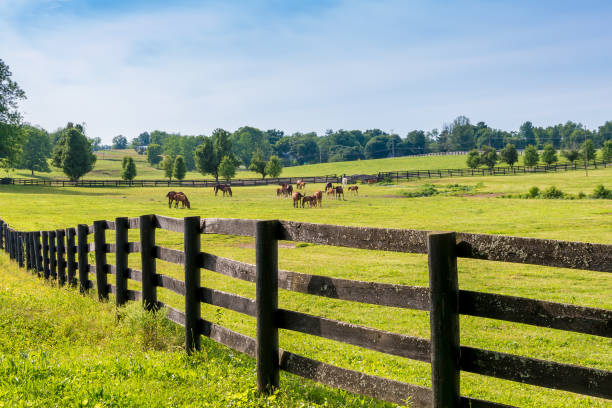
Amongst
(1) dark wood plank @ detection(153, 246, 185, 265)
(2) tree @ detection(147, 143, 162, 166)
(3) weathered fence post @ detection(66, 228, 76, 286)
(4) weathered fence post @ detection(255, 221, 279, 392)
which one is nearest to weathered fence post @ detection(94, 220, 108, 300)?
(3) weathered fence post @ detection(66, 228, 76, 286)

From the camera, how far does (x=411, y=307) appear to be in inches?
165

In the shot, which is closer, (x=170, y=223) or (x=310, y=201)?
(x=170, y=223)

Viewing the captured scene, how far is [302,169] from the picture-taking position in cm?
17150

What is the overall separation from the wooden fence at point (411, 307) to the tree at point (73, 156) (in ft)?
315

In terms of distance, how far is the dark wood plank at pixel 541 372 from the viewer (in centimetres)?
337

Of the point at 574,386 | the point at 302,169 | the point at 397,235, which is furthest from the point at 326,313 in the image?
the point at 302,169

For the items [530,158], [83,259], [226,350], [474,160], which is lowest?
[226,350]

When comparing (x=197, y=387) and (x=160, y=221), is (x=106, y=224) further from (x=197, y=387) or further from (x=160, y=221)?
(x=197, y=387)

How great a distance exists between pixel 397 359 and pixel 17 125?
80.3m

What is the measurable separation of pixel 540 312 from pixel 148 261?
19.3ft

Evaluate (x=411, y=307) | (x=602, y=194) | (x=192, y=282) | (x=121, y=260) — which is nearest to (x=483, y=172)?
(x=602, y=194)

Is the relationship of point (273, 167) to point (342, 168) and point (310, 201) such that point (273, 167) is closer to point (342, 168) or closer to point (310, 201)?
point (342, 168)

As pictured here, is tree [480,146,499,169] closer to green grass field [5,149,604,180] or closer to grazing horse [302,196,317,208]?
green grass field [5,149,604,180]

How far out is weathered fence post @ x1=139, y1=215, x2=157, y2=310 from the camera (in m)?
7.93
